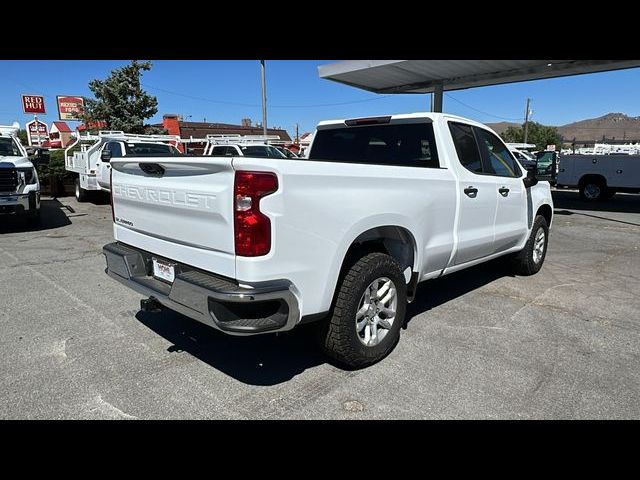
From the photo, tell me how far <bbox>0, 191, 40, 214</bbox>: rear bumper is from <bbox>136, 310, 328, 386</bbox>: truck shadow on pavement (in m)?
6.23

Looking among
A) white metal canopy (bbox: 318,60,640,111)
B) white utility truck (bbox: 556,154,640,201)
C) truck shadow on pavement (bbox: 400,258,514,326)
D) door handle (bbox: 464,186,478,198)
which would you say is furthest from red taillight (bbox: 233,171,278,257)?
white utility truck (bbox: 556,154,640,201)

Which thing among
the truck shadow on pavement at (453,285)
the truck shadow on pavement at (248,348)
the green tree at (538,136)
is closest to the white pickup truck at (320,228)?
the truck shadow on pavement at (248,348)

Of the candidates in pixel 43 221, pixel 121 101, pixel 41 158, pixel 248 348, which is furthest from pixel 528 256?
pixel 121 101

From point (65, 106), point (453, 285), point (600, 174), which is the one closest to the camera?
point (453, 285)

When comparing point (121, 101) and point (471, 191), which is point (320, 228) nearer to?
point (471, 191)

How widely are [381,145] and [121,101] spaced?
80.0ft

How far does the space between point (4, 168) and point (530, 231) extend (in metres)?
9.28

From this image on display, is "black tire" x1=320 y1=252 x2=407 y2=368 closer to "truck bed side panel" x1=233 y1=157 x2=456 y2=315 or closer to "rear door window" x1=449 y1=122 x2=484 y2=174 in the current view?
"truck bed side panel" x1=233 y1=157 x2=456 y2=315

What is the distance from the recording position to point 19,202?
8.68 m

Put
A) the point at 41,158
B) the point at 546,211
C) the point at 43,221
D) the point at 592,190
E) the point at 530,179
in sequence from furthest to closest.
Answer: the point at 592,190 < the point at 43,221 < the point at 41,158 < the point at 546,211 < the point at 530,179
